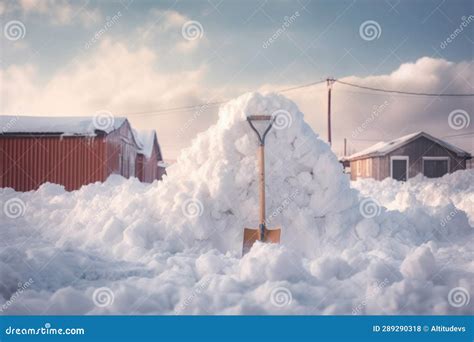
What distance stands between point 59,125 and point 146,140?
8.83 meters

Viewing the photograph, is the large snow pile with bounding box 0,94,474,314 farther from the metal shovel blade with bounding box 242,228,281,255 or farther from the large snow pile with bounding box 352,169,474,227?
the large snow pile with bounding box 352,169,474,227

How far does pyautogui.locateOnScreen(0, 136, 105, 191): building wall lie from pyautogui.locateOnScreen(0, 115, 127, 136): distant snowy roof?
10.3 inches

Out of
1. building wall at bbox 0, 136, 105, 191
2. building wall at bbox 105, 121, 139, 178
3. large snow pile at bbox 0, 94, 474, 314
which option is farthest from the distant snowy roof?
large snow pile at bbox 0, 94, 474, 314

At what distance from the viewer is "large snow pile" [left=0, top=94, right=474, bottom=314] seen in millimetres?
3150

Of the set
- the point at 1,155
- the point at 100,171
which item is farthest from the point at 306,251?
the point at 1,155

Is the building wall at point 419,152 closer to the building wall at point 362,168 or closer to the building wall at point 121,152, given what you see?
the building wall at point 362,168

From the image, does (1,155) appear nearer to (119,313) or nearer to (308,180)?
(308,180)

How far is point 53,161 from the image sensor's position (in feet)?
42.2

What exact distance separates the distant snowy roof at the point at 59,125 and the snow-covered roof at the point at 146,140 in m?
6.17

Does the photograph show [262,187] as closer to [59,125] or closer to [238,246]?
[238,246]

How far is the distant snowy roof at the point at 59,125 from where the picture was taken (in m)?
12.9

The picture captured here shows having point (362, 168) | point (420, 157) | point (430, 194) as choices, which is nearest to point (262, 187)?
point (430, 194)

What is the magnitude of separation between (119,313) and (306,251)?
381 centimetres

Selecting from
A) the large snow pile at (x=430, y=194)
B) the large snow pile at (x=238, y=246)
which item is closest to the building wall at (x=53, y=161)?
the large snow pile at (x=238, y=246)
